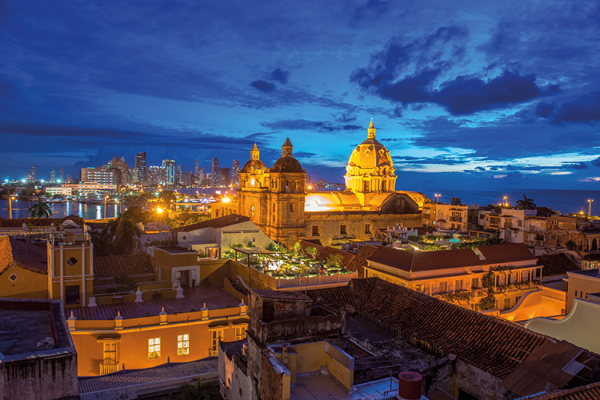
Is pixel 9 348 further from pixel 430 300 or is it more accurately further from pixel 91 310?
pixel 430 300

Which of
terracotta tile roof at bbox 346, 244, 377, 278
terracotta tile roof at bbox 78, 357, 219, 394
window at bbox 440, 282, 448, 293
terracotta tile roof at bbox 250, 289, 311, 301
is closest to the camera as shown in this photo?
terracotta tile roof at bbox 250, 289, 311, 301

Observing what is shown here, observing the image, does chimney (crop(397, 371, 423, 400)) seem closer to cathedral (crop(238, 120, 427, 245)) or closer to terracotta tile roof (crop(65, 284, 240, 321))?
terracotta tile roof (crop(65, 284, 240, 321))

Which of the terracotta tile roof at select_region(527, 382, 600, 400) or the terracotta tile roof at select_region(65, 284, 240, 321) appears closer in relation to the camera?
the terracotta tile roof at select_region(527, 382, 600, 400)

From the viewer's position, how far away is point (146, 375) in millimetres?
14102

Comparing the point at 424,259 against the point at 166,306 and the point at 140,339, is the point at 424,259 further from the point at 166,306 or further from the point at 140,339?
the point at 140,339

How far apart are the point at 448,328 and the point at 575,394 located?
5219mm

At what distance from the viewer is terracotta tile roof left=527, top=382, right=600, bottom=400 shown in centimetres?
777

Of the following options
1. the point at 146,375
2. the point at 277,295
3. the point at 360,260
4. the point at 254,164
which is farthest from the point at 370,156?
the point at 277,295

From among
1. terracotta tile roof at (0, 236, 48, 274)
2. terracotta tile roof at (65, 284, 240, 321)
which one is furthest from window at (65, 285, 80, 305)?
terracotta tile roof at (0, 236, 48, 274)

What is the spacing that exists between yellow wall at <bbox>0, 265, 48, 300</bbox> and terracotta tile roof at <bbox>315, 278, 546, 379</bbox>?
530 inches

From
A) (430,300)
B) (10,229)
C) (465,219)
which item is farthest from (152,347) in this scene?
(465,219)

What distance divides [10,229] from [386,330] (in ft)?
95.4

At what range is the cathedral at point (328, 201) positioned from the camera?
45.4 m

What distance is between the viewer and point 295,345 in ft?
31.1
